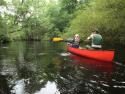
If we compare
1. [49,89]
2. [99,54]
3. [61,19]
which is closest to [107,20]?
[99,54]

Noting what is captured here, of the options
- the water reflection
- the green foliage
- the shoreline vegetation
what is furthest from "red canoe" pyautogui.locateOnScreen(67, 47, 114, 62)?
the shoreline vegetation

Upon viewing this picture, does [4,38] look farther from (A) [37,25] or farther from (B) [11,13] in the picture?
(A) [37,25]

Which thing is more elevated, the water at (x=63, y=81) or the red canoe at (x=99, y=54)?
the red canoe at (x=99, y=54)

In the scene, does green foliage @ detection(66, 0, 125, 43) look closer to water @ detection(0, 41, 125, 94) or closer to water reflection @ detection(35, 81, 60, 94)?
water @ detection(0, 41, 125, 94)

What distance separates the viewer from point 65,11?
63.8 m

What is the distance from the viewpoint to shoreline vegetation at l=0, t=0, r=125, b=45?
29.6m

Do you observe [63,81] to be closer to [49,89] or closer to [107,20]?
[49,89]

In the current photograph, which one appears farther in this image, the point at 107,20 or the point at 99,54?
the point at 107,20

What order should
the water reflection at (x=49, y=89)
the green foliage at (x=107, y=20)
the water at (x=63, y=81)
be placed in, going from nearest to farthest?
1. the water reflection at (x=49, y=89)
2. the water at (x=63, y=81)
3. the green foliage at (x=107, y=20)

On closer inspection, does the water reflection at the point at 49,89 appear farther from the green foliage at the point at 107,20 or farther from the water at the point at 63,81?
the green foliage at the point at 107,20

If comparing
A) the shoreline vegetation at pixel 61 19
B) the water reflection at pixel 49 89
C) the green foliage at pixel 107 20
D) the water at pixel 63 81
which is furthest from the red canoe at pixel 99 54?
the shoreline vegetation at pixel 61 19

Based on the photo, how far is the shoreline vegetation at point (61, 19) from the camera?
1164 inches

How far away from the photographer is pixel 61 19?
61750mm

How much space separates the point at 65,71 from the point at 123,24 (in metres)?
16.5
